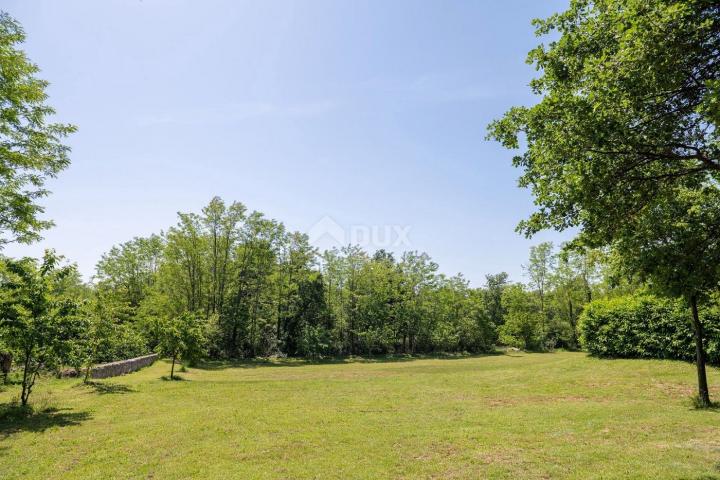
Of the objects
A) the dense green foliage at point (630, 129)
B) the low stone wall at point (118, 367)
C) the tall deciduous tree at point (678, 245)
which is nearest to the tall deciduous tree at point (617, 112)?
the dense green foliage at point (630, 129)

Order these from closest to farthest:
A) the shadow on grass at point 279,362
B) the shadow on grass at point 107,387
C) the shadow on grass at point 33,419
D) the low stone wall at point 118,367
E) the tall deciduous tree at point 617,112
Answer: the tall deciduous tree at point 617,112, the shadow on grass at point 33,419, the shadow on grass at point 107,387, the low stone wall at point 118,367, the shadow on grass at point 279,362

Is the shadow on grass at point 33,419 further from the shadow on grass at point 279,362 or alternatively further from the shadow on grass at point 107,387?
the shadow on grass at point 279,362

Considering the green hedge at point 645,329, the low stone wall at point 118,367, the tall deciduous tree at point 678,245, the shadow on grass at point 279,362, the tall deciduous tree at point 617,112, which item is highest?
the tall deciduous tree at point 617,112

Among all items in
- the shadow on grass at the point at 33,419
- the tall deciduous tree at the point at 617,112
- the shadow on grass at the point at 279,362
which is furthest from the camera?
the shadow on grass at the point at 279,362

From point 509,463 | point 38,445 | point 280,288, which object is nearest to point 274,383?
point 38,445

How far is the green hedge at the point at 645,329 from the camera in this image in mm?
18531

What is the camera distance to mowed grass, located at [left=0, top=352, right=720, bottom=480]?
8.38 meters

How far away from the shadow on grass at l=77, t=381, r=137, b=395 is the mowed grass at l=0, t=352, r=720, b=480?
133 mm

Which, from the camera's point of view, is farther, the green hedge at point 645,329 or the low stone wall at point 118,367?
the low stone wall at point 118,367

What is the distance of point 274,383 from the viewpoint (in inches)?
891

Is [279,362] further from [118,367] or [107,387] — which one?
[107,387]

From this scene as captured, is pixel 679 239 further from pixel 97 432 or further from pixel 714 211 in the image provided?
pixel 97 432

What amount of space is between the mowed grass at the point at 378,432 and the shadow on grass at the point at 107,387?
13 cm

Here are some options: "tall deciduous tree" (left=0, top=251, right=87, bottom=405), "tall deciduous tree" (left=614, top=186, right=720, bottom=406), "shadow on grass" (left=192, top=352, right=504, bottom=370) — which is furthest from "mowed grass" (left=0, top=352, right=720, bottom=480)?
"shadow on grass" (left=192, top=352, right=504, bottom=370)
